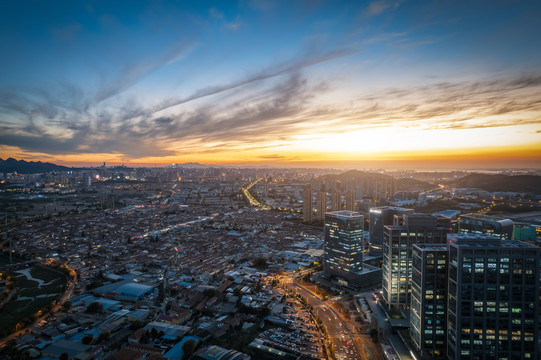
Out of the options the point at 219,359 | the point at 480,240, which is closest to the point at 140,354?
the point at 219,359

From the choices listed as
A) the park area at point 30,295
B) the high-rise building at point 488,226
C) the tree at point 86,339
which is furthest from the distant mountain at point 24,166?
the high-rise building at point 488,226

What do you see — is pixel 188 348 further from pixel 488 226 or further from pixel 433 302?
pixel 488 226

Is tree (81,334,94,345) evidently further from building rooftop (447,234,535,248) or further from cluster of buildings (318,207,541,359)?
building rooftop (447,234,535,248)

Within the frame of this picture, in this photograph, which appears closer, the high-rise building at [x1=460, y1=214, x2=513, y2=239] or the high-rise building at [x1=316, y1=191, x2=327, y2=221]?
the high-rise building at [x1=460, y1=214, x2=513, y2=239]

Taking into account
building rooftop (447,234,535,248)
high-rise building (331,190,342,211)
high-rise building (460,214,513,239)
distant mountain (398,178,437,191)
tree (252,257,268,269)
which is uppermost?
building rooftop (447,234,535,248)

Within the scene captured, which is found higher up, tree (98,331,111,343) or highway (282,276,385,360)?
tree (98,331,111,343)

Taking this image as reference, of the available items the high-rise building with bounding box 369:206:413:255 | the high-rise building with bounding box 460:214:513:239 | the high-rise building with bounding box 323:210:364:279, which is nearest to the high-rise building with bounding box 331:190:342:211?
the high-rise building with bounding box 369:206:413:255

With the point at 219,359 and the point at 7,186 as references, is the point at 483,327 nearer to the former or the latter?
the point at 219,359
